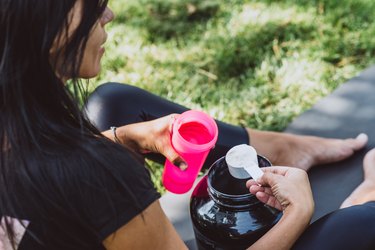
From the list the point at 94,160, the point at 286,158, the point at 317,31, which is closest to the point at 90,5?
the point at 94,160

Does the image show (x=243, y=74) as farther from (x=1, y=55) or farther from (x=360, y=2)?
(x=1, y=55)

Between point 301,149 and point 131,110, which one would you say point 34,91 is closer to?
point 131,110

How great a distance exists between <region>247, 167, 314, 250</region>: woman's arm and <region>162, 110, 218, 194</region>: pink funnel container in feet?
0.67

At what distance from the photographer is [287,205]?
1.05m

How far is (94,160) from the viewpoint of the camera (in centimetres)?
87

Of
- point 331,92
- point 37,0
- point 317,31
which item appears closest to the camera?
point 37,0

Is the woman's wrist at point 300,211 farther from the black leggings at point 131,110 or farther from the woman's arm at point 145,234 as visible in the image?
the black leggings at point 131,110

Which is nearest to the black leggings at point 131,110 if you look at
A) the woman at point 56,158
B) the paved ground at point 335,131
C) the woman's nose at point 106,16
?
Result: the paved ground at point 335,131

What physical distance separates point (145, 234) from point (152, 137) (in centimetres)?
43

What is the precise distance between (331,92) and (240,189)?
79cm

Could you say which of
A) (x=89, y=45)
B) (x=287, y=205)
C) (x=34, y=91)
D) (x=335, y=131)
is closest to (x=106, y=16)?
(x=89, y=45)

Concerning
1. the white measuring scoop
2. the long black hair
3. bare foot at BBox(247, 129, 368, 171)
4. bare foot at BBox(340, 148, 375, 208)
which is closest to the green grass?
bare foot at BBox(247, 129, 368, 171)

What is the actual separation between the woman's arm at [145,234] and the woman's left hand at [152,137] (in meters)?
0.34

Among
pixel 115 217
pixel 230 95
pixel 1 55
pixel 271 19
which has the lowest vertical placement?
pixel 230 95
